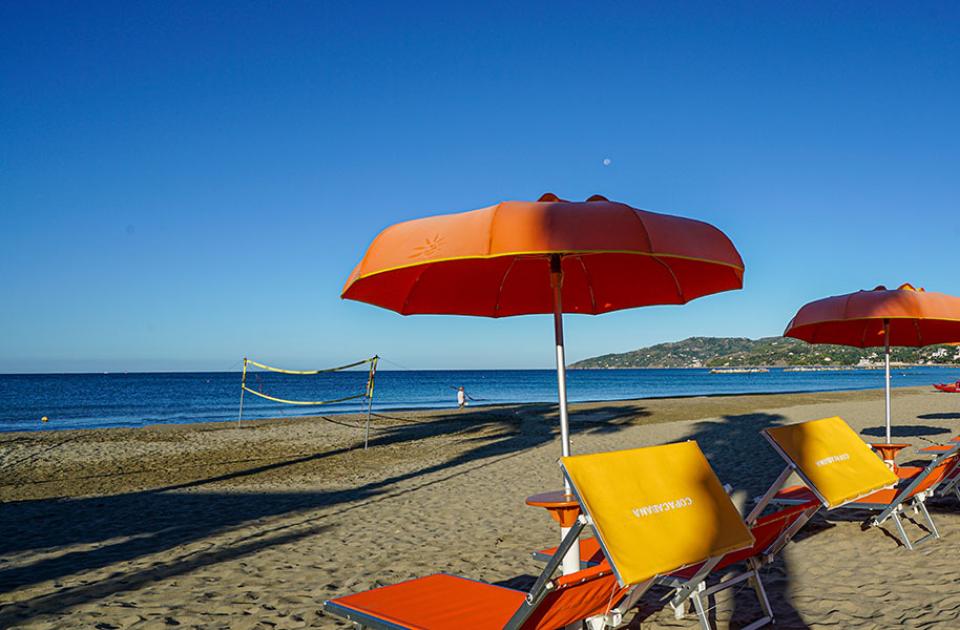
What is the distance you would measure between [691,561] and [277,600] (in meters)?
2.85

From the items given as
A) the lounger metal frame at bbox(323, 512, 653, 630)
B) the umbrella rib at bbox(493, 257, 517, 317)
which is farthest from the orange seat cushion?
the umbrella rib at bbox(493, 257, 517, 317)

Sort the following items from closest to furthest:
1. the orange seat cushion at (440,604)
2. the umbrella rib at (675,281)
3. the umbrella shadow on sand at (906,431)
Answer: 1. the orange seat cushion at (440,604)
2. the umbrella rib at (675,281)
3. the umbrella shadow on sand at (906,431)

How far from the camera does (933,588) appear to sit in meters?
4.04

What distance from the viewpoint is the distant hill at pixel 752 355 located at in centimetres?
13750

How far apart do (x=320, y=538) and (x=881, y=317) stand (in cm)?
567

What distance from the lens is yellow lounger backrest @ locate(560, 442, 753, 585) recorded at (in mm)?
2307

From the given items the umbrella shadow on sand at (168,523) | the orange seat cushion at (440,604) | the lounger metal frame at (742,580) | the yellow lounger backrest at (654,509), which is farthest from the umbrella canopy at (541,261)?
the umbrella shadow on sand at (168,523)

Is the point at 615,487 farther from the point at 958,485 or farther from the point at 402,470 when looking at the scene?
the point at 402,470

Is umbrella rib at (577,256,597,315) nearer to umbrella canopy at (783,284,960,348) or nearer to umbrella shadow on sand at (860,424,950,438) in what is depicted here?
umbrella canopy at (783,284,960,348)

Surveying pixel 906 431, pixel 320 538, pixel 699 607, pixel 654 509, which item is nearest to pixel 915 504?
pixel 699 607

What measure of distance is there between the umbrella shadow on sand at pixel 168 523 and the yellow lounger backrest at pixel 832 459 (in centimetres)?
412

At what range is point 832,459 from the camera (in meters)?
4.30

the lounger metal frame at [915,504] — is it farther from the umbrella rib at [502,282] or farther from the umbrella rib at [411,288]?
the umbrella rib at [411,288]

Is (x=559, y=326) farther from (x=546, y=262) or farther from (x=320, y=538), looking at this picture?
(x=320, y=538)
